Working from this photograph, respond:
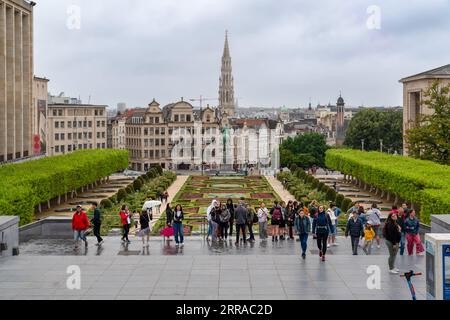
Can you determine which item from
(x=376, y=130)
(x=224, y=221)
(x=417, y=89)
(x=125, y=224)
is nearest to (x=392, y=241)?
(x=224, y=221)

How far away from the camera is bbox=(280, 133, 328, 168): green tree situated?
113m

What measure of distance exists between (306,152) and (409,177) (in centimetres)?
7165

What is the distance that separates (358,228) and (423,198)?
1214 cm

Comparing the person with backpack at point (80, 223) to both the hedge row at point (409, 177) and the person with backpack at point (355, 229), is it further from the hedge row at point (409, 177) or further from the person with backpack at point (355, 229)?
the hedge row at point (409, 177)

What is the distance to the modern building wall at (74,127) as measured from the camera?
124000 millimetres

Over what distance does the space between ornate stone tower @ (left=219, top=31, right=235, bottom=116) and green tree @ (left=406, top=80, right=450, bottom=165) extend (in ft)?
402

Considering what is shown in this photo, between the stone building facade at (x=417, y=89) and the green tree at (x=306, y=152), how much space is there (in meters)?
24.9

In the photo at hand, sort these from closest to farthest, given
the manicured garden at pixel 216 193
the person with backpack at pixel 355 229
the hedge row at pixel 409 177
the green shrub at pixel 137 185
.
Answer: the person with backpack at pixel 355 229 → the hedge row at pixel 409 177 → the manicured garden at pixel 216 193 → the green shrub at pixel 137 185

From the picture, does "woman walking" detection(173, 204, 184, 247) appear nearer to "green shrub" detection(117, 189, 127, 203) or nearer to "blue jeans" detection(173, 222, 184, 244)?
"blue jeans" detection(173, 222, 184, 244)

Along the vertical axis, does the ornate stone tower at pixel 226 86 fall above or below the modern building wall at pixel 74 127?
above

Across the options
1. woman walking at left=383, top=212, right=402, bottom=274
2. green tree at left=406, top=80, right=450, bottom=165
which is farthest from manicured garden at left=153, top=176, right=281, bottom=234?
woman walking at left=383, top=212, right=402, bottom=274

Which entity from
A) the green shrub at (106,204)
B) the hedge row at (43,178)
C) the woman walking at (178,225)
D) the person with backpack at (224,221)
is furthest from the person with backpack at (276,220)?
the green shrub at (106,204)

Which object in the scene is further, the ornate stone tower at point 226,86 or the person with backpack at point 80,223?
the ornate stone tower at point 226,86
